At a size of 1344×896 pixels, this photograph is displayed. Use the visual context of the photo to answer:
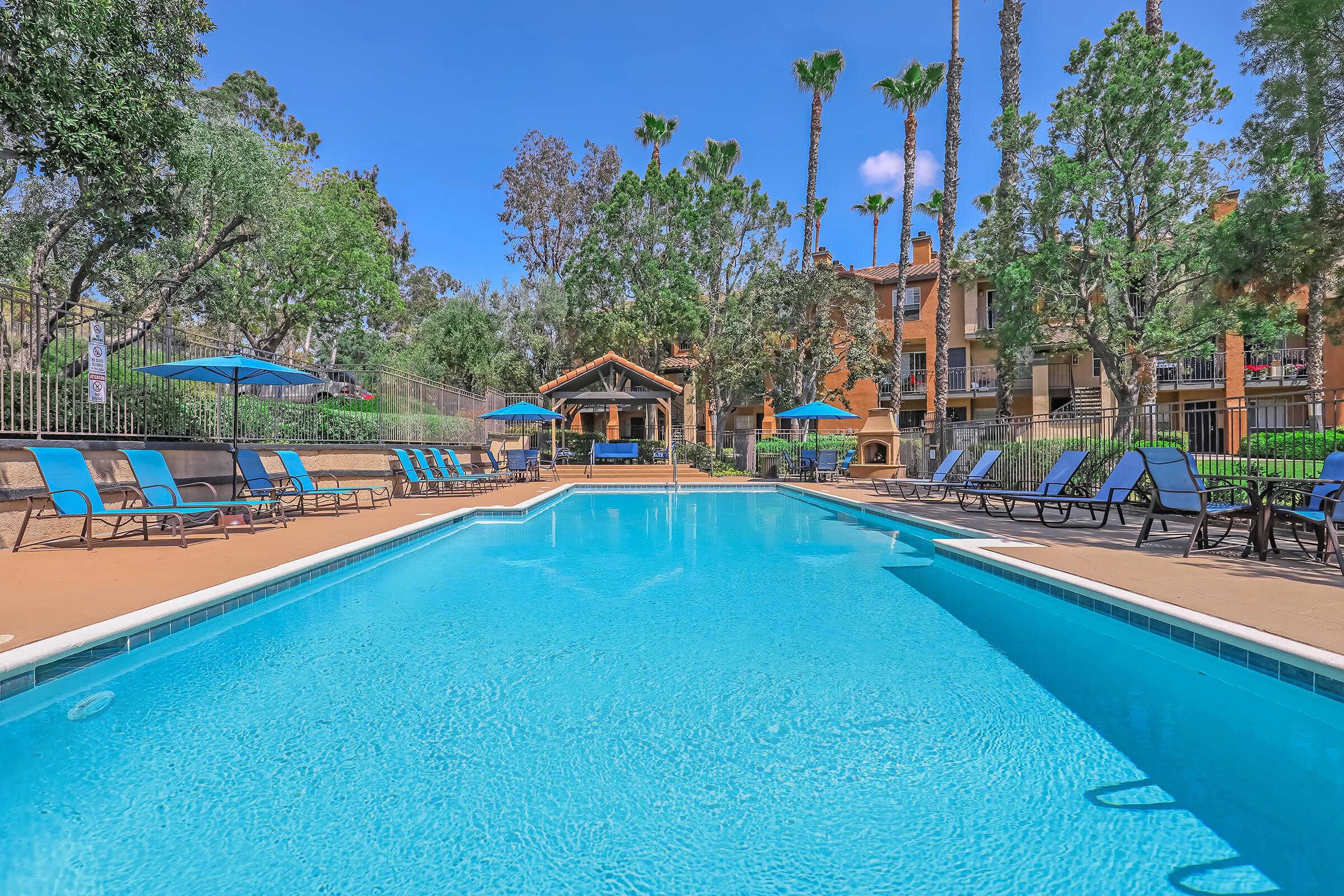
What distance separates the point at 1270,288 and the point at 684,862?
12.4 meters

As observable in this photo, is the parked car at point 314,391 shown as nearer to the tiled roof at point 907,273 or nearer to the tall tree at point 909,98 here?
the tall tree at point 909,98

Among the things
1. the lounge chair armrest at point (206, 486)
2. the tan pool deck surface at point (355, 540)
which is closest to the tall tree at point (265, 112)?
the lounge chair armrest at point (206, 486)

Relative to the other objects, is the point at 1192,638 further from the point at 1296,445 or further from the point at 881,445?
the point at 1296,445

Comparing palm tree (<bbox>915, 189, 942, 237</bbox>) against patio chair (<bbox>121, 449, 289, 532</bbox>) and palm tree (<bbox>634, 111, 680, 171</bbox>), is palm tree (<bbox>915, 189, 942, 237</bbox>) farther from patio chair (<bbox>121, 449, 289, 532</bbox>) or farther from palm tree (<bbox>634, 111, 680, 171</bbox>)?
patio chair (<bbox>121, 449, 289, 532</bbox>)

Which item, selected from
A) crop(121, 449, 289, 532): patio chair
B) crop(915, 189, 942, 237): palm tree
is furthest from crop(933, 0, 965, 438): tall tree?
crop(121, 449, 289, 532): patio chair

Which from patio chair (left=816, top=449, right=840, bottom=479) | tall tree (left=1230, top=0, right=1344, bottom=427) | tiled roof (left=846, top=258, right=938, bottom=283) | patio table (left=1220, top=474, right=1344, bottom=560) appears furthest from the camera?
tiled roof (left=846, top=258, right=938, bottom=283)

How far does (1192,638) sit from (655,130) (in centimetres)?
3290

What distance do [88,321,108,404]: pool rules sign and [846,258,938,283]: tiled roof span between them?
91.7 feet

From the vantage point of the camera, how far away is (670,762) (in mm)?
2850

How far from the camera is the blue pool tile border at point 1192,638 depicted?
3.16 meters

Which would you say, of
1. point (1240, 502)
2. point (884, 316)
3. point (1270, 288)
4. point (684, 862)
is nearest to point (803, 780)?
point (684, 862)

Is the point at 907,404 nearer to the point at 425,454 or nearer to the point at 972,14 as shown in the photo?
the point at 972,14

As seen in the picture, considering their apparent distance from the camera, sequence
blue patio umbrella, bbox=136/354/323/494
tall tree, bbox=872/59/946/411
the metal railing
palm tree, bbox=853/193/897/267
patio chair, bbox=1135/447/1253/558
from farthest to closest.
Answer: palm tree, bbox=853/193/897/267 < tall tree, bbox=872/59/946/411 < blue patio umbrella, bbox=136/354/323/494 < the metal railing < patio chair, bbox=1135/447/1253/558

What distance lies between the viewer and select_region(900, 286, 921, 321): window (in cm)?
3216
